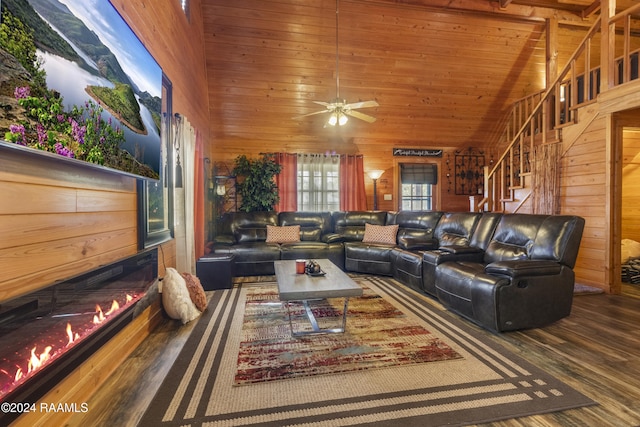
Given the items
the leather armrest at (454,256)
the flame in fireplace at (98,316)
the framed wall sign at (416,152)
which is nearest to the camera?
the flame in fireplace at (98,316)

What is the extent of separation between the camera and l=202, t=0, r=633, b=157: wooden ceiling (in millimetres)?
4613

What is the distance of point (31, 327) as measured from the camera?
121cm

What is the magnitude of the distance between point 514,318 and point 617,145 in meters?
2.76

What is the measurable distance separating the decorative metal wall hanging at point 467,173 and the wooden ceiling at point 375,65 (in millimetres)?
432

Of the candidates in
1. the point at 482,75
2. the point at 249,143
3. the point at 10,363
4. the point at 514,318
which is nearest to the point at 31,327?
the point at 10,363

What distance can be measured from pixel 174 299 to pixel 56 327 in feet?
4.50

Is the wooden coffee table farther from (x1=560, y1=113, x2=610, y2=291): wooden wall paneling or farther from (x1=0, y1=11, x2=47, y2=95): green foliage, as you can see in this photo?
(x1=560, y1=113, x2=610, y2=291): wooden wall paneling

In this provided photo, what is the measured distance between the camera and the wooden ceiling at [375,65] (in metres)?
4.61

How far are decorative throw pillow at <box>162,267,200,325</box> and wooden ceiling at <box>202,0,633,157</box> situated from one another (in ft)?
9.28

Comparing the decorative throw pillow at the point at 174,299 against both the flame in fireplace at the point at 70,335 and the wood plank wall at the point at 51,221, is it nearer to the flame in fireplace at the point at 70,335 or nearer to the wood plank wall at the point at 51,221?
the wood plank wall at the point at 51,221

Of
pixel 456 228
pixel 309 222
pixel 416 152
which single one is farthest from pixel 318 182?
pixel 456 228

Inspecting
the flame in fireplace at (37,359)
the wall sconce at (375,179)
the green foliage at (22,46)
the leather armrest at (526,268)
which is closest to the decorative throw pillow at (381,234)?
the wall sconce at (375,179)

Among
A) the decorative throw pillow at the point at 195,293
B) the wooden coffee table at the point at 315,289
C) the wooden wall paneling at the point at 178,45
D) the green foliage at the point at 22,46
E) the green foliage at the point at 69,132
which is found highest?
the wooden wall paneling at the point at 178,45

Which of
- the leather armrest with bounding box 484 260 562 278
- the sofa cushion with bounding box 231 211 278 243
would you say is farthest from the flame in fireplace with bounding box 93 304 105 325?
the sofa cushion with bounding box 231 211 278 243
